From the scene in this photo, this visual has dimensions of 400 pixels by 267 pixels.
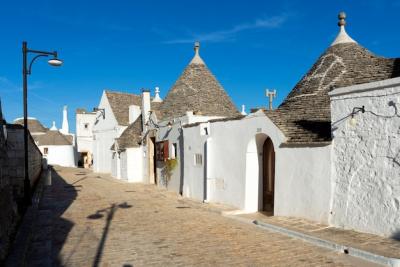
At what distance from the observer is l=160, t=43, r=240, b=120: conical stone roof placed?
19.5 meters

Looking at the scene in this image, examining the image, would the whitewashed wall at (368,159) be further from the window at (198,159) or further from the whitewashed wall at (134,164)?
the whitewashed wall at (134,164)

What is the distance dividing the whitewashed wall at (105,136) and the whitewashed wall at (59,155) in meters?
12.0

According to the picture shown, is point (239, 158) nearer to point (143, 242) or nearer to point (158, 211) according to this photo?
point (158, 211)

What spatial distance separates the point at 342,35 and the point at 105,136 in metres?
25.4

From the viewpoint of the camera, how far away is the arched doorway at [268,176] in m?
12.1

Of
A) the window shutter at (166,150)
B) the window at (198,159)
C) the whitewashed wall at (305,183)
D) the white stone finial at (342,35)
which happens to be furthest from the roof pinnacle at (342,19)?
the window shutter at (166,150)

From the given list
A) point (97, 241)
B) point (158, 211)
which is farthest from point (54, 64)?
point (97, 241)

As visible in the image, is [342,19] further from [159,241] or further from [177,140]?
[159,241]

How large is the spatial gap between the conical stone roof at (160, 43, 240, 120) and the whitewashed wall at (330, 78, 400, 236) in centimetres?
1012

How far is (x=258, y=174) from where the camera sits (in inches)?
495

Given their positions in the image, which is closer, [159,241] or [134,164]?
[159,241]

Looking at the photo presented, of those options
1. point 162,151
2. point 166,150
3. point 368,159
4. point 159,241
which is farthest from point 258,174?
point 162,151

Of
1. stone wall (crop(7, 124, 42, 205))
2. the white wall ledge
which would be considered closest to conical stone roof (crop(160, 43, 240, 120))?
stone wall (crop(7, 124, 42, 205))

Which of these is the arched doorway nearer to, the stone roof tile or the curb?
the stone roof tile
